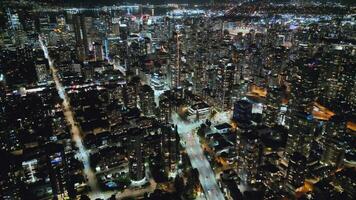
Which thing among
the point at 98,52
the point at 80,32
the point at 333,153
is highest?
the point at 80,32

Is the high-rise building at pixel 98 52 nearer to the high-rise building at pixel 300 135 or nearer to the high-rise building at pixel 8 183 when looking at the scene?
the high-rise building at pixel 8 183

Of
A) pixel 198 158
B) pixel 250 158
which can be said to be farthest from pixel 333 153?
pixel 198 158

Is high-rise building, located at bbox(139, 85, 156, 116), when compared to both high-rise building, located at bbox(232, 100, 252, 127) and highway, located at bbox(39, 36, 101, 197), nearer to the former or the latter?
highway, located at bbox(39, 36, 101, 197)

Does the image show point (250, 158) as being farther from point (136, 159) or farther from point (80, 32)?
point (80, 32)

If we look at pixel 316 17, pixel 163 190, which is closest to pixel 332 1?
pixel 316 17

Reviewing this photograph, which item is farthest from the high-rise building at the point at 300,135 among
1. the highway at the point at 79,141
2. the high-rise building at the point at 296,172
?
the highway at the point at 79,141

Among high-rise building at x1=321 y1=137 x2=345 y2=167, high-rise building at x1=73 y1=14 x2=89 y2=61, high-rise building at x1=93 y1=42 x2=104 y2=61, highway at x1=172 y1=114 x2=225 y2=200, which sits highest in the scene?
high-rise building at x1=73 y1=14 x2=89 y2=61

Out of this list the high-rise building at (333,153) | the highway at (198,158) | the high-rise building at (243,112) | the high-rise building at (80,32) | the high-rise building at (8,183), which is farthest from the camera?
the high-rise building at (80,32)

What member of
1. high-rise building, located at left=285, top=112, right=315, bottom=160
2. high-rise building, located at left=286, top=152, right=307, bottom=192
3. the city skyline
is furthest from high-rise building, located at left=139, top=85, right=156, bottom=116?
high-rise building, located at left=286, top=152, right=307, bottom=192
